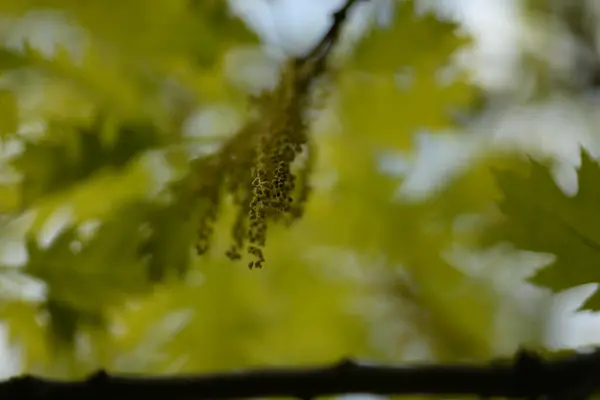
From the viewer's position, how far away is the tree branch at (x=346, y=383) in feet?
1.55

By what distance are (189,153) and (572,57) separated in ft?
3.20

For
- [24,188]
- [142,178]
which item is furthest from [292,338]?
[24,188]

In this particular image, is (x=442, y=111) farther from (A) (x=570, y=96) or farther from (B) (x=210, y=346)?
(A) (x=570, y=96)

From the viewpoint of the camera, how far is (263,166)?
43 centimetres

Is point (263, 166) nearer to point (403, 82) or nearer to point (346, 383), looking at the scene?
point (346, 383)

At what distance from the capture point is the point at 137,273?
0.62 metres

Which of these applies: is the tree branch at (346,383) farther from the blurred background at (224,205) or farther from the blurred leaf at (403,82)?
the blurred leaf at (403,82)

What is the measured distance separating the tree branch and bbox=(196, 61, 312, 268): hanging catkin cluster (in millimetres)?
80

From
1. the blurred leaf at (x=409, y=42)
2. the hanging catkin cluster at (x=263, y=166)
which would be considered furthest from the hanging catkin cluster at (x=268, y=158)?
the blurred leaf at (x=409, y=42)

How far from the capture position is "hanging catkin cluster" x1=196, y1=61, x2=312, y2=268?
15.9 inches

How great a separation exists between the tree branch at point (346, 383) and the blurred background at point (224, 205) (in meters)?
0.12

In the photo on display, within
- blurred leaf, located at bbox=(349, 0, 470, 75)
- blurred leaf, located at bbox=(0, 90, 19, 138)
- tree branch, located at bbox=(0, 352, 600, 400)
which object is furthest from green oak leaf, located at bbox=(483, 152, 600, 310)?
blurred leaf, located at bbox=(0, 90, 19, 138)

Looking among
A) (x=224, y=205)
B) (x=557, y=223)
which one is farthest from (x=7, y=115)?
(x=557, y=223)

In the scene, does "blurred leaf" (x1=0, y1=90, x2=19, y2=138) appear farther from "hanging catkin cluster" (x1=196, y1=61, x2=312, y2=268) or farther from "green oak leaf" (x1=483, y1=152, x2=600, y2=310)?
"green oak leaf" (x1=483, y1=152, x2=600, y2=310)
